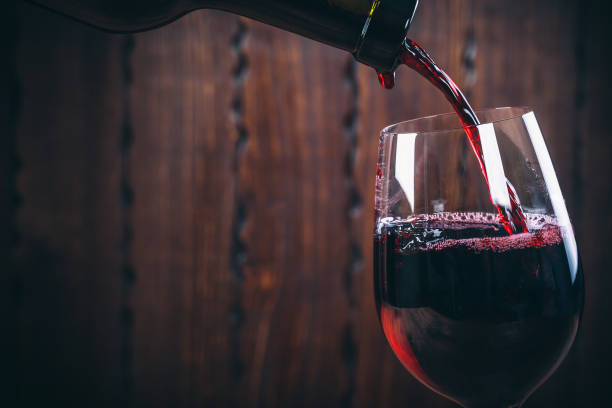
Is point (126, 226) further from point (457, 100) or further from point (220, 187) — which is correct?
point (457, 100)

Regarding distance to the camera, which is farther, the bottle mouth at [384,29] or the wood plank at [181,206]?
the wood plank at [181,206]

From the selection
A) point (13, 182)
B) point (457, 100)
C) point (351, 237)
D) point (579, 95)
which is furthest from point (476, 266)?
point (13, 182)

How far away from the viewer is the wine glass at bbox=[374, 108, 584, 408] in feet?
1.25

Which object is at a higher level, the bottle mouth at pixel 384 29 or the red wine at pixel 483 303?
the bottle mouth at pixel 384 29

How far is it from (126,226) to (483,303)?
2.56 feet

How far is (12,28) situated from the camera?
35.7 inches

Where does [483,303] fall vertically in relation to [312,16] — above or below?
below

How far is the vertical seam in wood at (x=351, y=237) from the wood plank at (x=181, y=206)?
0.26 metres

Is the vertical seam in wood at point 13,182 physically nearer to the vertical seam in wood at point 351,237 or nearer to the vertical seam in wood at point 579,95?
the vertical seam in wood at point 351,237

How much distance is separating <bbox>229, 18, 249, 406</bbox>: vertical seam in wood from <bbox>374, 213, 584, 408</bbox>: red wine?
1.86 feet

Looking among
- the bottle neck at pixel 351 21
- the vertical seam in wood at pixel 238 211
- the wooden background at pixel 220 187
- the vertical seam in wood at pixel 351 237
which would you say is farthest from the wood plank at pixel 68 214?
the bottle neck at pixel 351 21

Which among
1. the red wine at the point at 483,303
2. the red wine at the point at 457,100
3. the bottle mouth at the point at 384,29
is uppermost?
the bottle mouth at the point at 384,29

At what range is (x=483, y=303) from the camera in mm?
381

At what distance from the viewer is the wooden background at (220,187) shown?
0.92m
